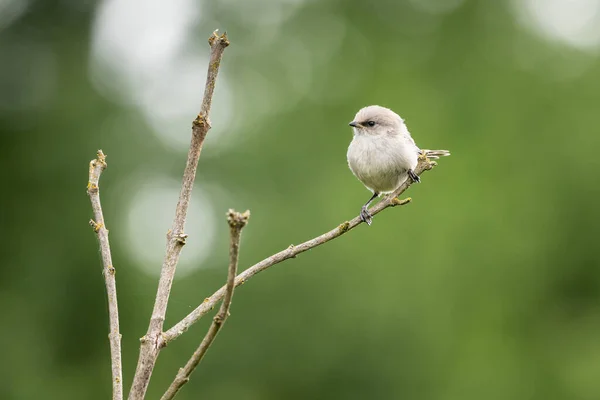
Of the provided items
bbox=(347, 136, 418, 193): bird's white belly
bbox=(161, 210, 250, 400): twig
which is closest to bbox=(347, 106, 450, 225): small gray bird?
bbox=(347, 136, 418, 193): bird's white belly

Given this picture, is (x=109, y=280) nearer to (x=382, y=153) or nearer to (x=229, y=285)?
(x=229, y=285)

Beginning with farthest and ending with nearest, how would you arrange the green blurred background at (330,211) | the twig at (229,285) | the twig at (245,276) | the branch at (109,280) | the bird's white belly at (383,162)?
the green blurred background at (330,211)
the bird's white belly at (383,162)
the twig at (245,276)
the branch at (109,280)
the twig at (229,285)

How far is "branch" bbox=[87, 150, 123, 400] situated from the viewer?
216cm

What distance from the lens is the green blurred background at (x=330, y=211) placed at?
63.3 feet

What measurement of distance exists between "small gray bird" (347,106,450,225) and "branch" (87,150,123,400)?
2.91 metres

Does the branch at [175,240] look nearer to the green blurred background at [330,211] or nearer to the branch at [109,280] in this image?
the branch at [109,280]

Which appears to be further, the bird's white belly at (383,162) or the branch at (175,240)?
the bird's white belly at (383,162)

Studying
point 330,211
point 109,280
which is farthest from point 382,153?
point 330,211

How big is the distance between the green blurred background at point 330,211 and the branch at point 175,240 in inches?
657

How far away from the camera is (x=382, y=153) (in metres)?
5.56

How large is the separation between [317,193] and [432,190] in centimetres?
304

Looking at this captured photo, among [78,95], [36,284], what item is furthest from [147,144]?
[36,284]

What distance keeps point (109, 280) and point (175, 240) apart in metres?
0.23

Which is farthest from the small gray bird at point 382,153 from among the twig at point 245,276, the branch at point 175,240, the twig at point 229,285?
the twig at point 229,285
